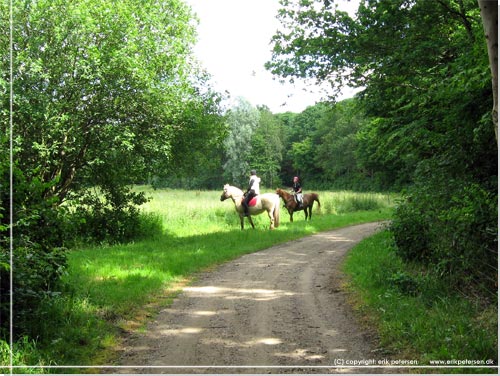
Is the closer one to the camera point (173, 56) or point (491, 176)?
point (491, 176)

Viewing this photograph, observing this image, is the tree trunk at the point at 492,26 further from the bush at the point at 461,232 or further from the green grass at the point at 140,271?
the green grass at the point at 140,271

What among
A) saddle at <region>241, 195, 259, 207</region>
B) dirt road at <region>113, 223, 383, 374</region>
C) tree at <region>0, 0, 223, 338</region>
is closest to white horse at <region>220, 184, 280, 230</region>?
saddle at <region>241, 195, 259, 207</region>

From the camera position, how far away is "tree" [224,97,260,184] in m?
10.7

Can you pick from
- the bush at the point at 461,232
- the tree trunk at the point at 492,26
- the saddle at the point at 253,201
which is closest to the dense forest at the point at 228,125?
the bush at the point at 461,232

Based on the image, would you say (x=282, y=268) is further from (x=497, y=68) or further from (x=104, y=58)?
(x=104, y=58)

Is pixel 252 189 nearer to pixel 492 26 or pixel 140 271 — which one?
pixel 140 271

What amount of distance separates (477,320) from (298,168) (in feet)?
21.0

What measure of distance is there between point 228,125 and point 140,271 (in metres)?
7.86

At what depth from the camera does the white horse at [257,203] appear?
51.5 feet

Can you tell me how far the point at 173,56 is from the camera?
12.8m

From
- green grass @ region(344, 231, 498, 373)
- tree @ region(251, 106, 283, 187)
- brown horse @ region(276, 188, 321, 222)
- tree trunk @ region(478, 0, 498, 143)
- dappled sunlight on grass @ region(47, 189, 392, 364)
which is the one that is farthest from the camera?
brown horse @ region(276, 188, 321, 222)

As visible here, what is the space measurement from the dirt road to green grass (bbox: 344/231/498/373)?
1.13 ft

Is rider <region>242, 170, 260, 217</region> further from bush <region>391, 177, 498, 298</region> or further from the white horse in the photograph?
bush <region>391, 177, 498, 298</region>

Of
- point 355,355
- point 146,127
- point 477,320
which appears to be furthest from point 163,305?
point 146,127
